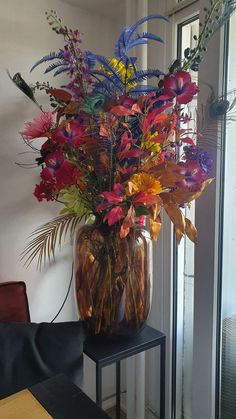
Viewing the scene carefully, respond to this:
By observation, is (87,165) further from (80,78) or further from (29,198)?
(29,198)

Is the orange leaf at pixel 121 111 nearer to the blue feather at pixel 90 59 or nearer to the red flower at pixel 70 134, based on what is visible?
the red flower at pixel 70 134

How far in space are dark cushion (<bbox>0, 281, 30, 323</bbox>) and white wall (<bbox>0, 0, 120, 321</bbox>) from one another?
114mm

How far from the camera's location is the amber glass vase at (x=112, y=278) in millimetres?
860

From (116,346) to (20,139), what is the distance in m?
0.89

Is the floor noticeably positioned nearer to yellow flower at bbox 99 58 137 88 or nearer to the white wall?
the white wall

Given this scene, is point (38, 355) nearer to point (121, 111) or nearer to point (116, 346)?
point (116, 346)

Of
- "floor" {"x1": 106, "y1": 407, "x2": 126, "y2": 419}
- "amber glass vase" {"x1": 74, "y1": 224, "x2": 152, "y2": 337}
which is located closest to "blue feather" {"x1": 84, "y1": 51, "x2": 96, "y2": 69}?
"amber glass vase" {"x1": 74, "y1": 224, "x2": 152, "y2": 337}

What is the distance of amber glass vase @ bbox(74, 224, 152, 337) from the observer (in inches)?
33.9

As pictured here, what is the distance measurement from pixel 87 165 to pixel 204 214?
0.52 meters

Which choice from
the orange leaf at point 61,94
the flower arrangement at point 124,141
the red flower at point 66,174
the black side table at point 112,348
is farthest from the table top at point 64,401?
the orange leaf at point 61,94

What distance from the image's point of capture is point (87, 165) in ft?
2.75

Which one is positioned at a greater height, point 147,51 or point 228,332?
point 147,51

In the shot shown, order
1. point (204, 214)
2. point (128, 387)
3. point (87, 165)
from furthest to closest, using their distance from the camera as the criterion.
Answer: point (128, 387), point (204, 214), point (87, 165)

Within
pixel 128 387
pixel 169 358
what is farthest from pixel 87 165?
pixel 128 387
